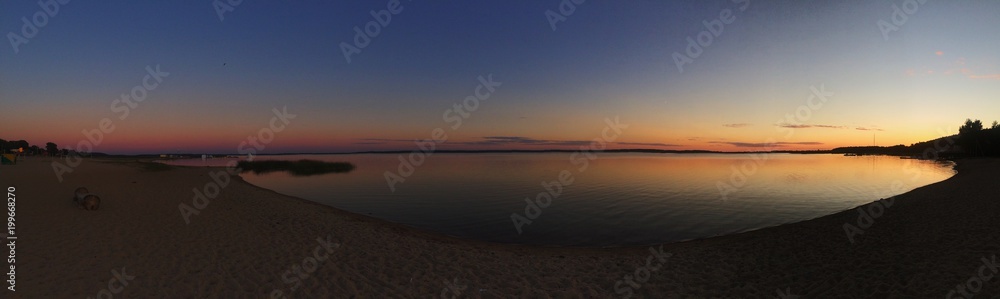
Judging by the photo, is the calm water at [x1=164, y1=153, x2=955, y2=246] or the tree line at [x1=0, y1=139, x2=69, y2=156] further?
the tree line at [x1=0, y1=139, x2=69, y2=156]

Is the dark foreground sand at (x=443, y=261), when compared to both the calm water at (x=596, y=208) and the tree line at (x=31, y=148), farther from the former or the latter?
the tree line at (x=31, y=148)

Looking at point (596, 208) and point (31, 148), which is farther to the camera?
point (31, 148)

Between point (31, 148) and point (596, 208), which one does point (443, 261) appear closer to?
point (596, 208)

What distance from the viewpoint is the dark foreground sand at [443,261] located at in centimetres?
991

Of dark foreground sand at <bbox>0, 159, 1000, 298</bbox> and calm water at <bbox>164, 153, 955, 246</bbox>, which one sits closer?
dark foreground sand at <bbox>0, 159, 1000, 298</bbox>

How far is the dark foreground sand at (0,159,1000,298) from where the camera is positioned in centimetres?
991

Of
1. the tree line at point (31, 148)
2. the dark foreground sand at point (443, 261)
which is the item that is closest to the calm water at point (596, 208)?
the dark foreground sand at point (443, 261)

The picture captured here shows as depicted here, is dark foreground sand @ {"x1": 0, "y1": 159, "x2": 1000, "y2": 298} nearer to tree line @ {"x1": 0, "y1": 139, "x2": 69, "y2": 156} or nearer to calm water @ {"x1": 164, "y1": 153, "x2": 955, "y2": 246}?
calm water @ {"x1": 164, "y1": 153, "x2": 955, "y2": 246}

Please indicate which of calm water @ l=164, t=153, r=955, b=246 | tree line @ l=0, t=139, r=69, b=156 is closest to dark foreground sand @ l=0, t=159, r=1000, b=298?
calm water @ l=164, t=153, r=955, b=246

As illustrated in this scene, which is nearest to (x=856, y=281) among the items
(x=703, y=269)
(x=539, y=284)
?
(x=703, y=269)

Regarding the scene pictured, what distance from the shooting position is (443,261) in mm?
13148

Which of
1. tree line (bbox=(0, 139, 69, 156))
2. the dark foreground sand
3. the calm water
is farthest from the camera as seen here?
tree line (bbox=(0, 139, 69, 156))

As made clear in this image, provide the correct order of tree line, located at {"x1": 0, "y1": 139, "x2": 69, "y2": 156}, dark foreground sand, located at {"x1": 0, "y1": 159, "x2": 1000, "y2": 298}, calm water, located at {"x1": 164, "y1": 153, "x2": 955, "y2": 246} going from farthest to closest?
tree line, located at {"x1": 0, "y1": 139, "x2": 69, "y2": 156}, calm water, located at {"x1": 164, "y1": 153, "x2": 955, "y2": 246}, dark foreground sand, located at {"x1": 0, "y1": 159, "x2": 1000, "y2": 298}

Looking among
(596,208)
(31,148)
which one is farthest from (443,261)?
(31,148)
